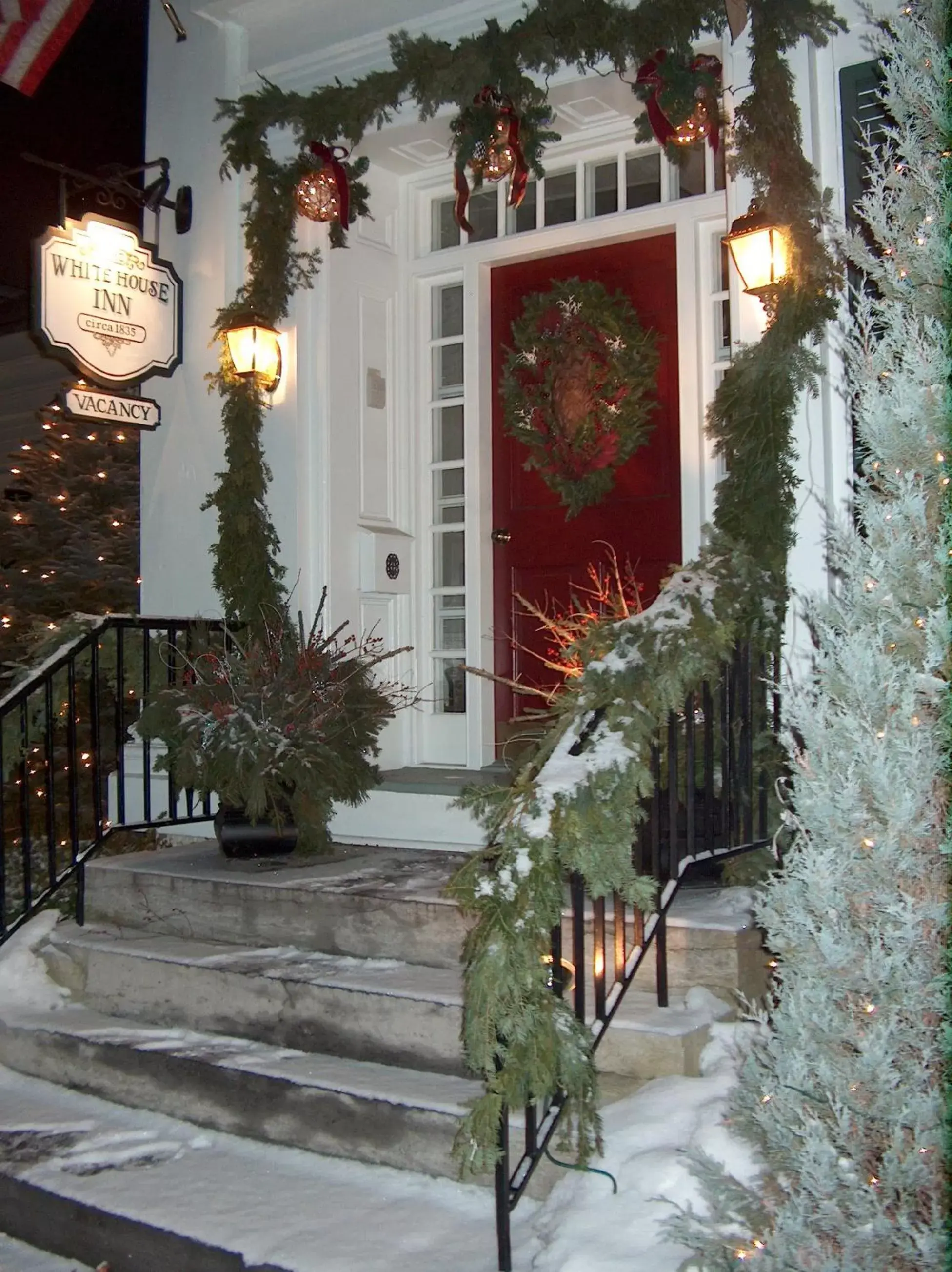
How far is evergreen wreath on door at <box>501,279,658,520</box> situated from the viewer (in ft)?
17.6

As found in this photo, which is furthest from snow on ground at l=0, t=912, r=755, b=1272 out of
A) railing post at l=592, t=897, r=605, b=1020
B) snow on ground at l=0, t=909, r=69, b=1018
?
snow on ground at l=0, t=909, r=69, b=1018

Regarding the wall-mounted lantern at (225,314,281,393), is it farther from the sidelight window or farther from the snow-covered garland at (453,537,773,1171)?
the snow-covered garland at (453,537,773,1171)

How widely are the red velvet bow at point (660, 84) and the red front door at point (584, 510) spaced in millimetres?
863

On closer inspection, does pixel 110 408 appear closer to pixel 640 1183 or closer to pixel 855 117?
pixel 855 117

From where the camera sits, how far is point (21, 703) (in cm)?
453

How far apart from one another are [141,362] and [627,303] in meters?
2.38

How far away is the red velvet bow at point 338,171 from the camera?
5.42 meters

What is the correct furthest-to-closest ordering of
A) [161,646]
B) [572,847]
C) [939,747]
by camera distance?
[161,646]
[572,847]
[939,747]

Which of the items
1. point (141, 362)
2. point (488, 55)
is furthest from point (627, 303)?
point (141, 362)

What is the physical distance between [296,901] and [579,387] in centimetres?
271

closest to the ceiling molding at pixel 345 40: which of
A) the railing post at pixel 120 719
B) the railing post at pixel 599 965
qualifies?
the railing post at pixel 120 719

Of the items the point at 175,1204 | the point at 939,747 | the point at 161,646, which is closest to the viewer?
the point at 939,747

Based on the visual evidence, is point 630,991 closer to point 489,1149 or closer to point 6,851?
point 489,1149

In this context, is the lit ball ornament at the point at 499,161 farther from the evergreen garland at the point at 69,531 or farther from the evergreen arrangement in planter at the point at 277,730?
the evergreen garland at the point at 69,531
